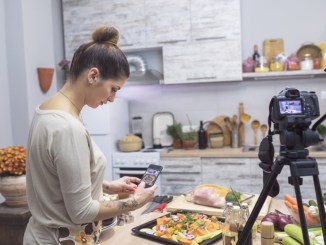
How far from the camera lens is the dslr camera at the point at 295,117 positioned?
964 mm

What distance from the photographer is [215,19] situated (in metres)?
3.23

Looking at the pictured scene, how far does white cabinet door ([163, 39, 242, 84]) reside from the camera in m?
3.22

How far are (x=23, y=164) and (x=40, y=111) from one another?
107 cm

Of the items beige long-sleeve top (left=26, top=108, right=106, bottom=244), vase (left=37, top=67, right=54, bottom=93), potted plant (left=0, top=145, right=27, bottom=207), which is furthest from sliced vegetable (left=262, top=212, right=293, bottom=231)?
vase (left=37, top=67, right=54, bottom=93)

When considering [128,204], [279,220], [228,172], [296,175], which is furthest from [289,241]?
[228,172]

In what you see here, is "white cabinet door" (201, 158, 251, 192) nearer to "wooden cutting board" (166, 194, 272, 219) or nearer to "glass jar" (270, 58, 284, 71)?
A: "glass jar" (270, 58, 284, 71)

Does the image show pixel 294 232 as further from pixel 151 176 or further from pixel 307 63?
pixel 307 63

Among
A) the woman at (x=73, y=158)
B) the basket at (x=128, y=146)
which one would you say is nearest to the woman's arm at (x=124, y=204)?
the woman at (x=73, y=158)

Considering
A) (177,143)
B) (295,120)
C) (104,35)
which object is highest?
(104,35)

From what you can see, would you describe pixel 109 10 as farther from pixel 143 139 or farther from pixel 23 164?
pixel 23 164

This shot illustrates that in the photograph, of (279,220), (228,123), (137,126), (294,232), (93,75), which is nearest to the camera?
(93,75)

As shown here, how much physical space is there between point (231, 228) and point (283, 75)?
8.02ft

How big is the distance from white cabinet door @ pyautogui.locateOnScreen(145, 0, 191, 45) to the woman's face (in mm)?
2352

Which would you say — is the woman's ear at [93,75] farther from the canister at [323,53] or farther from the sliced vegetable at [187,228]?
the canister at [323,53]
